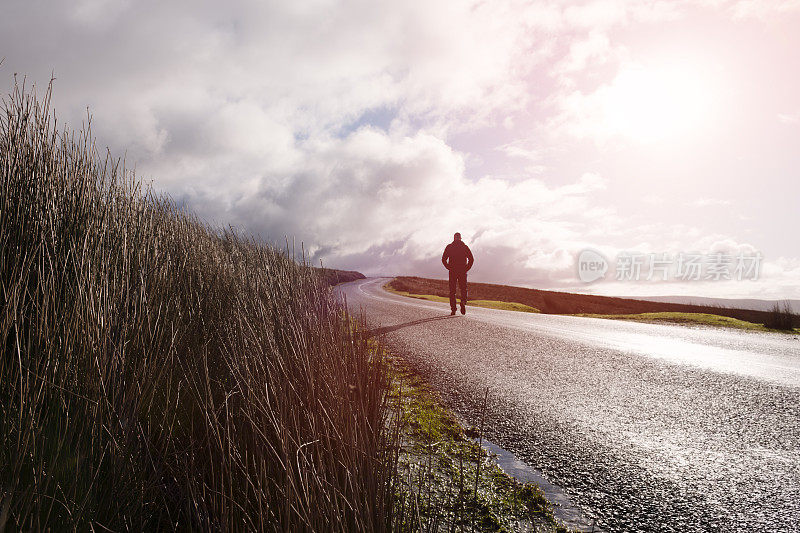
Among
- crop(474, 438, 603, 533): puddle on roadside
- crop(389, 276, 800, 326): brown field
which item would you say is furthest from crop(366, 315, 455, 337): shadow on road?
crop(389, 276, 800, 326): brown field

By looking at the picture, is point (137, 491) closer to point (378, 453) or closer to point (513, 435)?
point (378, 453)

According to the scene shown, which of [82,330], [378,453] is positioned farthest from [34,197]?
[378,453]

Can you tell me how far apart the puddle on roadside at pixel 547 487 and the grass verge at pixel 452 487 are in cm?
6

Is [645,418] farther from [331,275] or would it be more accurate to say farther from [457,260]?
[331,275]

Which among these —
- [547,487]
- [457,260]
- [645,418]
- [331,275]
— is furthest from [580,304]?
[547,487]

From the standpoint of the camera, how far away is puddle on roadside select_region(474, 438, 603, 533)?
2427 mm

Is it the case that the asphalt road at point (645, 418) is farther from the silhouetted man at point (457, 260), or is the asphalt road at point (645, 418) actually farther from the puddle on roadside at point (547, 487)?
the silhouetted man at point (457, 260)

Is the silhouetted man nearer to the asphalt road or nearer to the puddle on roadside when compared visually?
the asphalt road

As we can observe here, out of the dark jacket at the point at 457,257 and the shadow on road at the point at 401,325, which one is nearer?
the shadow on road at the point at 401,325

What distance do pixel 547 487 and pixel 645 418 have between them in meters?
1.91

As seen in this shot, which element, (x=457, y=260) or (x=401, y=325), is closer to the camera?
(x=401, y=325)

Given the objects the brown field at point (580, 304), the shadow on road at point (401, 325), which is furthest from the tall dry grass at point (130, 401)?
the brown field at point (580, 304)

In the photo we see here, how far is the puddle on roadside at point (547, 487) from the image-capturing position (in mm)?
2427

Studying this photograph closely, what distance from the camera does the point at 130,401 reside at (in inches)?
84.9
